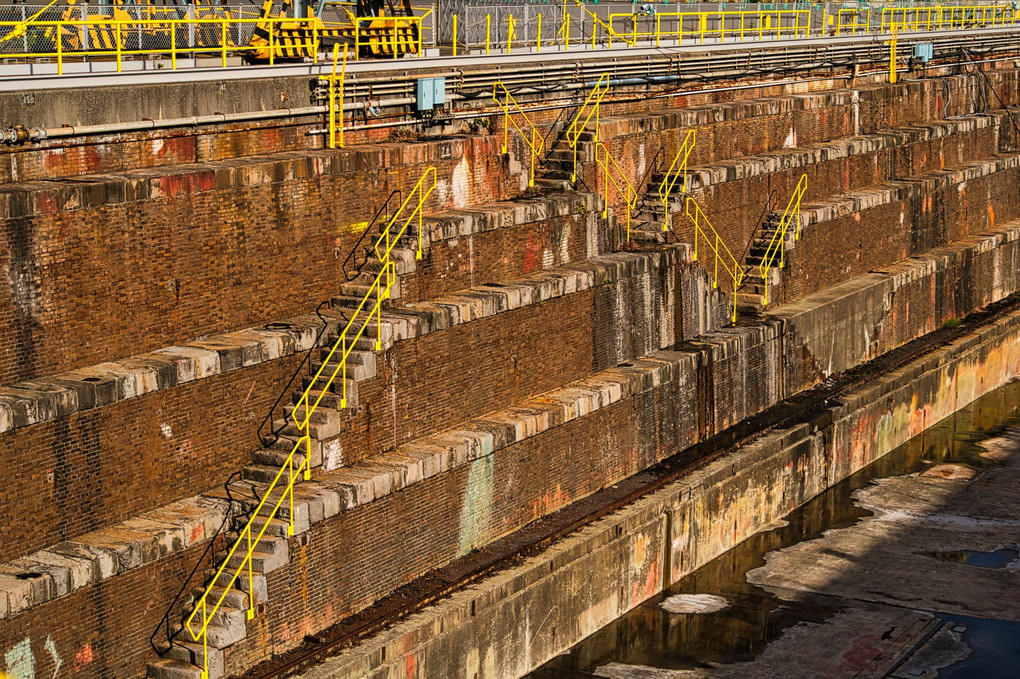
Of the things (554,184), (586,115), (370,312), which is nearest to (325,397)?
(370,312)

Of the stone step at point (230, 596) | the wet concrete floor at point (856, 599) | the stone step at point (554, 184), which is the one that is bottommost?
the wet concrete floor at point (856, 599)

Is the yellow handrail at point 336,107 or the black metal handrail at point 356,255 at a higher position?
the yellow handrail at point 336,107

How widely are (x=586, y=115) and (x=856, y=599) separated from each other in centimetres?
783

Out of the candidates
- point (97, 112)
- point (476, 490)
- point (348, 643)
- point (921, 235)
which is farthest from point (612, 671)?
point (921, 235)

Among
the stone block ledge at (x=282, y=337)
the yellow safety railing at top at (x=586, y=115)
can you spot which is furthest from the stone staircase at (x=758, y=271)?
the yellow safety railing at top at (x=586, y=115)

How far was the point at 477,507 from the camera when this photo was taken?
1912cm

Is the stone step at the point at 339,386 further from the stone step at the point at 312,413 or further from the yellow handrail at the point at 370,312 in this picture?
the stone step at the point at 312,413

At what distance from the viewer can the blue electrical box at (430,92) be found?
20.5 m

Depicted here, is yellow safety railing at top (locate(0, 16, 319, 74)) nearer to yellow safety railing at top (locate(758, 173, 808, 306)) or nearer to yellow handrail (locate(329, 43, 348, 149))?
yellow handrail (locate(329, 43, 348, 149))

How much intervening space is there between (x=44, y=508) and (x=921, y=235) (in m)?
22.5

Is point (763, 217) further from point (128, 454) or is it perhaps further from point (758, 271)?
point (128, 454)

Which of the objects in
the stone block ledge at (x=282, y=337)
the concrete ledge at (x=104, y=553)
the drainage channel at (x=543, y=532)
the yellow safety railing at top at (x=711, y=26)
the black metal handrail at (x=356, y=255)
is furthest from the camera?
the yellow safety railing at top at (x=711, y=26)

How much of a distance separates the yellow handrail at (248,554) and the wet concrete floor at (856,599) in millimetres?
4119

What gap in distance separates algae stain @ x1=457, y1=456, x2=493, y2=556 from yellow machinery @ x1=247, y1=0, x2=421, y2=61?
5324mm
